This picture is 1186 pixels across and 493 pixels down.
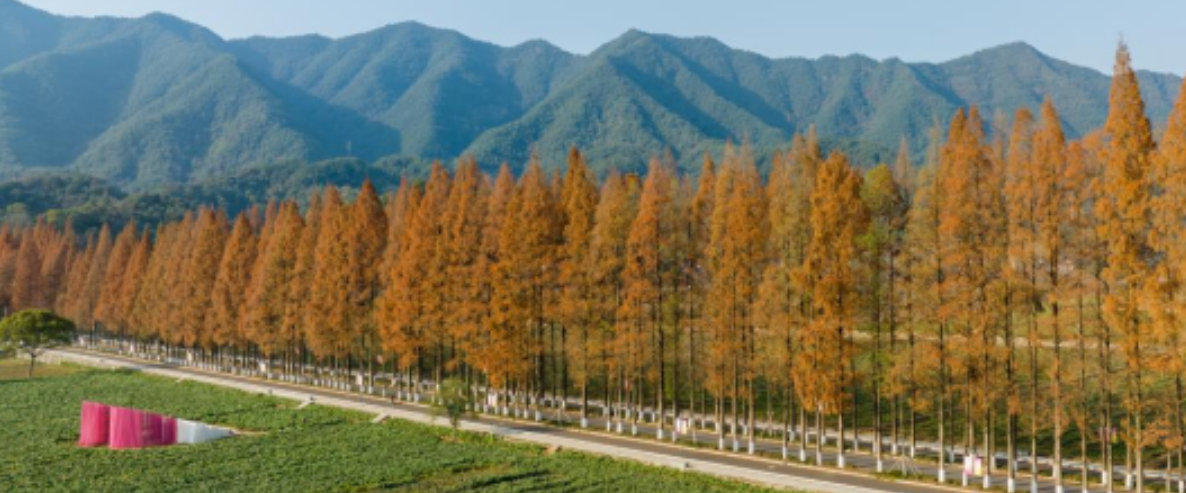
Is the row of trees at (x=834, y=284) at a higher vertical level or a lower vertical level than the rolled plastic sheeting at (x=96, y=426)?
higher

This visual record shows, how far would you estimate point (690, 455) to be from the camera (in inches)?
1708

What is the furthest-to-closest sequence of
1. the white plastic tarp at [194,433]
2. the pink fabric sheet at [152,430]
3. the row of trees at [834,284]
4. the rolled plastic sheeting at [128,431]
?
the white plastic tarp at [194,433] < the pink fabric sheet at [152,430] < the rolled plastic sheeting at [128,431] < the row of trees at [834,284]

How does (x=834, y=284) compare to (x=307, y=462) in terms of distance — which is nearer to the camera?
(x=834, y=284)

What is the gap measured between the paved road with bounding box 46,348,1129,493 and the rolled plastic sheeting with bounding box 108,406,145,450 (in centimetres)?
1324

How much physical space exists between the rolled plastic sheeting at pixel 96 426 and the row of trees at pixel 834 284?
58.5 ft

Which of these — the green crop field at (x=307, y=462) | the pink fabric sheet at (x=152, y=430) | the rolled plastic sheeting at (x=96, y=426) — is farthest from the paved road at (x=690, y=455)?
the rolled plastic sheeting at (x=96, y=426)

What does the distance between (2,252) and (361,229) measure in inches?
3530

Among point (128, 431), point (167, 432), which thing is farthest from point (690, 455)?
point (128, 431)

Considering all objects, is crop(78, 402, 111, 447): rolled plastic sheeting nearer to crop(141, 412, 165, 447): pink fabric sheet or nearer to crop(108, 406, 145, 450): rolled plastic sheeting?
crop(108, 406, 145, 450): rolled plastic sheeting

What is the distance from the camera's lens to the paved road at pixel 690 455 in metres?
36.5

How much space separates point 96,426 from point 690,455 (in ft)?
107

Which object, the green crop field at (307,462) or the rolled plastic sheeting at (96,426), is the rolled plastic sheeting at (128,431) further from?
the green crop field at (307,462)

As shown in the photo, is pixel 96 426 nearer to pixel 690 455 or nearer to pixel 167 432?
pixel 167 432

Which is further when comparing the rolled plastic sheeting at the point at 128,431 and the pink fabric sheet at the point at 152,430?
the pink fabric sheet at the point at 152,430
